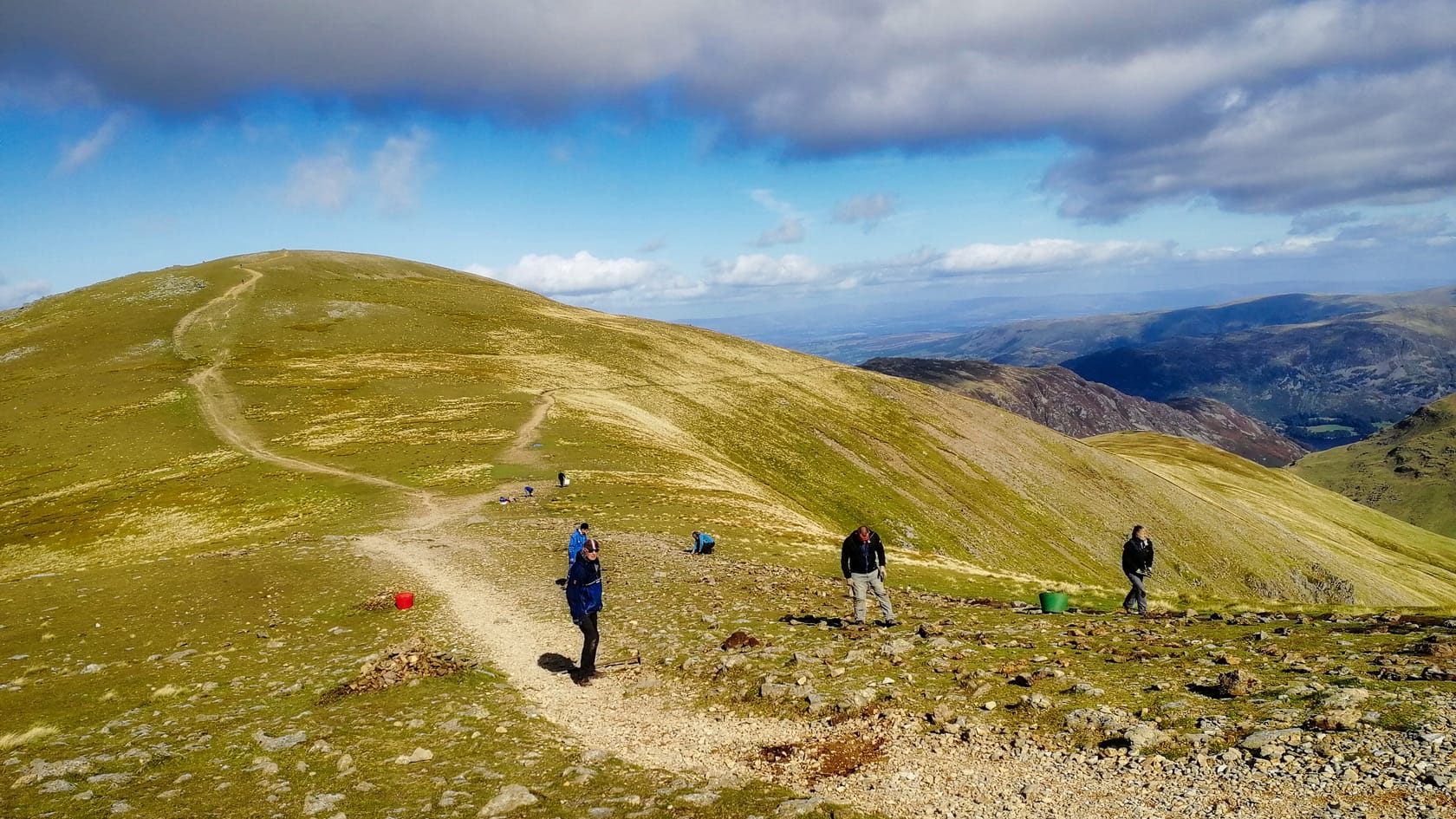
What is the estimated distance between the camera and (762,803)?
40.2 feet

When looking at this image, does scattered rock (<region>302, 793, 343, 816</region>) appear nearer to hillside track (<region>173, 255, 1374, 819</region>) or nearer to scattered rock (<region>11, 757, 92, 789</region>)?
hillside track (<region>173, 255, 1374, 819</region>)

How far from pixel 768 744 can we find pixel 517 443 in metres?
52.2

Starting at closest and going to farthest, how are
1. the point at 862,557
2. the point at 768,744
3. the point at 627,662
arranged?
1. the point at 768,744
2. the point at 627,662
3. the point at 862,557

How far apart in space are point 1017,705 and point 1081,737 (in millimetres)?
1740

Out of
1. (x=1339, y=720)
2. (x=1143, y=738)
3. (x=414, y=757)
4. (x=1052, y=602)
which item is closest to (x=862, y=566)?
(x=1052, y=602)

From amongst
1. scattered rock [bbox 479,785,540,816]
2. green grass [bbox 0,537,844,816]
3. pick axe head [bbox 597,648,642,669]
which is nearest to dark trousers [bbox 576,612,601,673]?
pick axe head [bbox 597,648,642,669]

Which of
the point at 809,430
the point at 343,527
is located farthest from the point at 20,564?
the point at 809,430

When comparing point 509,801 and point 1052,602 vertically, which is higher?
point 509,801

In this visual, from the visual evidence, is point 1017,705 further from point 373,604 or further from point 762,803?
point 373,604

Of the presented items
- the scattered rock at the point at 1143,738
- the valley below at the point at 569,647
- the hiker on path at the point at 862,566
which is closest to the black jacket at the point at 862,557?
the hiker on path at the point at 862,566

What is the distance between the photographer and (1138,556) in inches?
1128

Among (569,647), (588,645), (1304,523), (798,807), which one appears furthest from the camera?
(1304,523)

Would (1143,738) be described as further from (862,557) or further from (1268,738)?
(862,557)

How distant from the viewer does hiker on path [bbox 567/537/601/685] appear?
19750 millimetres
